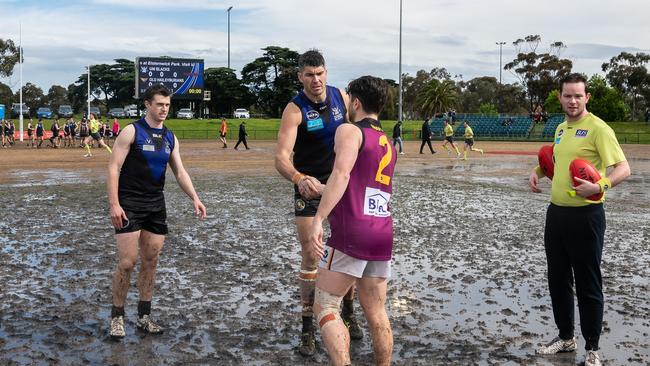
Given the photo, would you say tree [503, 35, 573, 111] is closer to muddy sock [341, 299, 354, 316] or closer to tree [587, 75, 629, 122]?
tree [587, 75, 629, 122]

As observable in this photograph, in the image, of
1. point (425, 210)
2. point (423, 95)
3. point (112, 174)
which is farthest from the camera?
point (423, 95)

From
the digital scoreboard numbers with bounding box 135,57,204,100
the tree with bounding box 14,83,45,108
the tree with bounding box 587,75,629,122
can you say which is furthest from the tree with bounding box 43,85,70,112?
the tree with bounding box 587,75,629,122

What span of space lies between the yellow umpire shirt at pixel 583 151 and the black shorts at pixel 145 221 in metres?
2.97

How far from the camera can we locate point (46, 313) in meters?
5.71

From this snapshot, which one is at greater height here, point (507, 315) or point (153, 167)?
point (153, 167)

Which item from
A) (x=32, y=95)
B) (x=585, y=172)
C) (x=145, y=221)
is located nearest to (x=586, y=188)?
(x=585, y=172)

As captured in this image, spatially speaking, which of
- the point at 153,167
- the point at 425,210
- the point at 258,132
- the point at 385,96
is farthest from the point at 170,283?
the point at 258,132

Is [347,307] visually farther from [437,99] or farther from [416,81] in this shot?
[416,81]

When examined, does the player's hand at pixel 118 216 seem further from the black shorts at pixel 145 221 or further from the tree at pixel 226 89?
the tree at pixel 226 89

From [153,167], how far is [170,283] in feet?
6.39

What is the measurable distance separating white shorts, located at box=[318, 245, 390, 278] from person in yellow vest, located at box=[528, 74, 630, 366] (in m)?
1.56

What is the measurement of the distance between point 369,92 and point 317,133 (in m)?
1.24

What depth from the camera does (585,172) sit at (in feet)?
14.8

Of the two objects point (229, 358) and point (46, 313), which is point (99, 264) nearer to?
point (46, 313)
